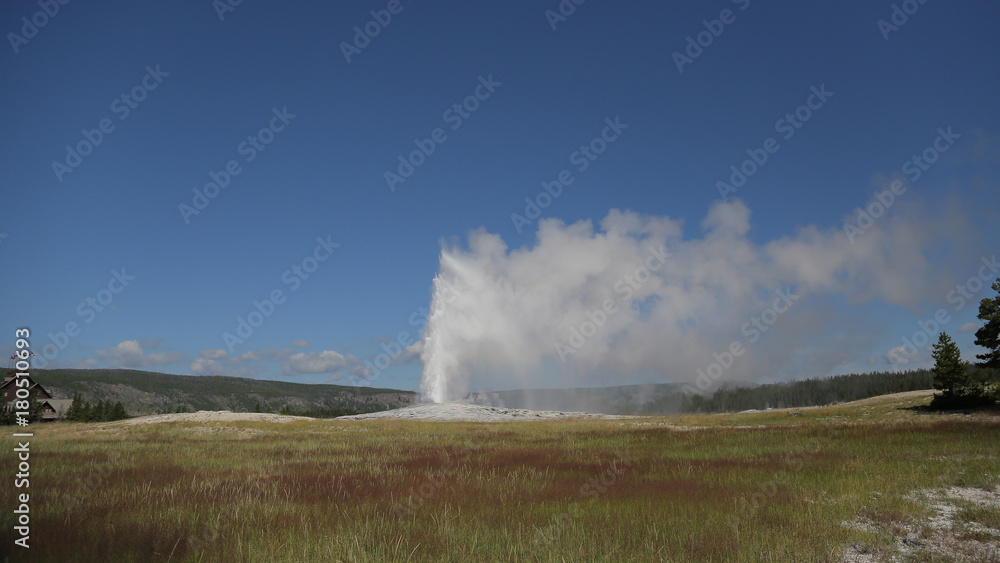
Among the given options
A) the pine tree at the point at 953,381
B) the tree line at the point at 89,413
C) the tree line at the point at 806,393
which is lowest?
the tree line at the point at 806,393

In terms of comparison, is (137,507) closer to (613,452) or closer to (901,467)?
(613,452)

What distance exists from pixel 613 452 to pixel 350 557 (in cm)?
1630

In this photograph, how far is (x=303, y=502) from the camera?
32.8 ft

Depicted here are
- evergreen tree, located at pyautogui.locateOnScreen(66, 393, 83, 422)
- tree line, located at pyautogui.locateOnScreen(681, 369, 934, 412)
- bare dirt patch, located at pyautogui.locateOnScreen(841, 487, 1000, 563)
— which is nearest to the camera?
bare dirt patch, located at pyautogui.locateOnScreen(841, 487, 1000, 563)

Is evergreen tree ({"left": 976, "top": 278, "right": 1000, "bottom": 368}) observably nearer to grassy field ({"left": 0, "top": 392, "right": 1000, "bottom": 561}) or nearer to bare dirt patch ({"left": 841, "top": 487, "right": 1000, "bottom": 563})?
grassy field ({"left": 0, "top": 392, "right": 1000, "bottom": 561})

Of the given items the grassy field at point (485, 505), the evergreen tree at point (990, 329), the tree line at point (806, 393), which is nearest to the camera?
the grassy field at point (485, 505)

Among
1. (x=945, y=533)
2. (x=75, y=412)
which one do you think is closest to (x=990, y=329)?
(x=945, y=533)

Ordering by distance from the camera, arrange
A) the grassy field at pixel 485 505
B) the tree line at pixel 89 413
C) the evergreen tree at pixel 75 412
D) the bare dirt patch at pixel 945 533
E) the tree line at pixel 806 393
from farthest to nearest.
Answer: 1. the tree line at pixel 806 393
2. the tree line at pixel 89 413
3. the evergreen tree at pixel 75 412
4. the bare dirt patch at pixel 945 533
5. the grassy field at pixel 485 505

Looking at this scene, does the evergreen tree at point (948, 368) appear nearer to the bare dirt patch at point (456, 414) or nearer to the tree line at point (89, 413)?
the bare dirt patch at point (456, 414)

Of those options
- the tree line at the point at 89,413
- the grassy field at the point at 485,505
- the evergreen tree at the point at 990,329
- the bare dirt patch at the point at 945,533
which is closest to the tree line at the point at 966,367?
the evergreen tree at the point at 990,329

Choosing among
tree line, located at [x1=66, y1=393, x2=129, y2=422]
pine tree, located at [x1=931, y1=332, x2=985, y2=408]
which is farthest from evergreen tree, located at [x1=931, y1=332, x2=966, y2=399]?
tree line, located at [x1=66, y1=393, x2=129, y2=422]

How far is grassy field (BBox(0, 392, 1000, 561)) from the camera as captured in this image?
6930 mm

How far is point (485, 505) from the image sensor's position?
381 inches

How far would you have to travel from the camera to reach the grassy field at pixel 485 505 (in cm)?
693
